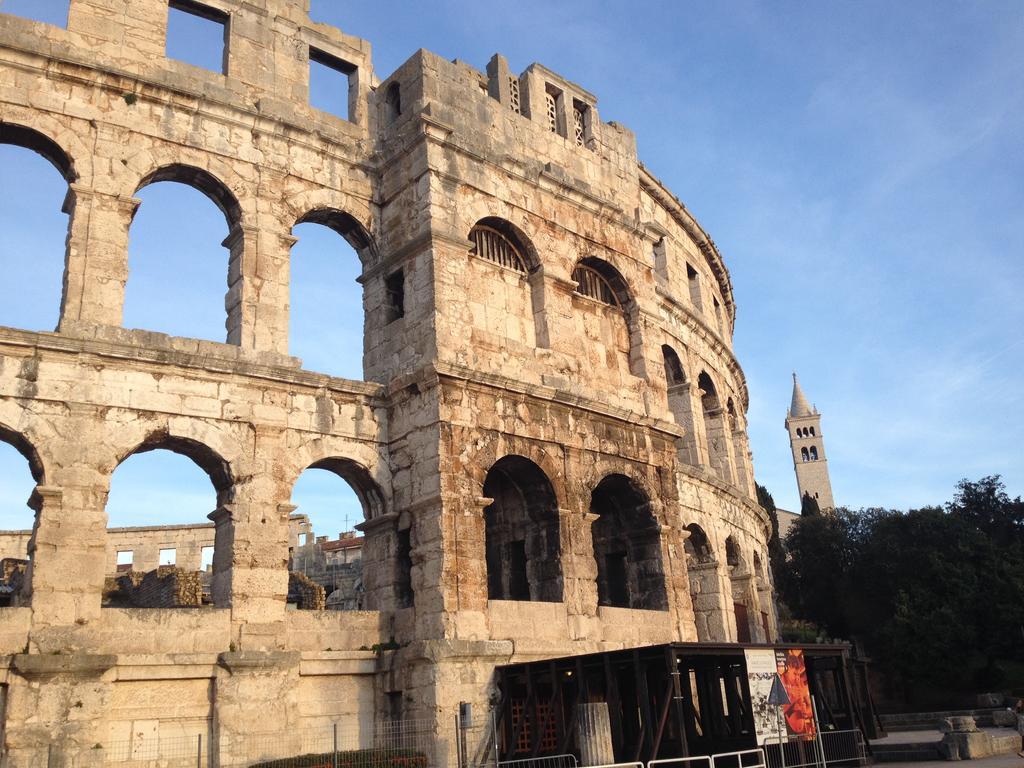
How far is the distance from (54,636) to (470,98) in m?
13.3

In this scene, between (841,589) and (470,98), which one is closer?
(470,98)

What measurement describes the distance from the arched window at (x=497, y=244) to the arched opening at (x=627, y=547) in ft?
16.9

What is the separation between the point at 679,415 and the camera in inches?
1063

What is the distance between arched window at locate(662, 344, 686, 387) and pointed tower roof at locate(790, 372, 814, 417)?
90.1m

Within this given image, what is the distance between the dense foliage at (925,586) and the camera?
→ 36062 millimetres

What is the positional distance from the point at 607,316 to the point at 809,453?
93.3 metres

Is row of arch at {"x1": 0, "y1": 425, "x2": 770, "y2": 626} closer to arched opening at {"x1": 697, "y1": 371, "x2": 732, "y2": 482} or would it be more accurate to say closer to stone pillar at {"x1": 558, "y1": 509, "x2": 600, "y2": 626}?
stone pillar at {"x1": 558, "y1": 509, "x2": 600, "y2": 626}

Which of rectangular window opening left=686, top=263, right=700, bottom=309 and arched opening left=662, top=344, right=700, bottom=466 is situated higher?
rectangular window opening left=686, top=263, right=700, bottom=309

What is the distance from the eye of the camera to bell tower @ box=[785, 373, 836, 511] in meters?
106

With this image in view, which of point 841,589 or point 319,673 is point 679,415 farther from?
point 841,589

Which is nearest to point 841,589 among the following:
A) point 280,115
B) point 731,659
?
point 731,659

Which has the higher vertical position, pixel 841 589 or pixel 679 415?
pixel 679 415

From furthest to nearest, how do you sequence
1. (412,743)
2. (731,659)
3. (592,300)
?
(592,300) → (731,659) → (412,743)

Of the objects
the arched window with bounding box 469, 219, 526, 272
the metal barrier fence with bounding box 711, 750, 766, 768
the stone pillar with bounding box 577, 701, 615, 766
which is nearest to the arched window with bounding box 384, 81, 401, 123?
the arched window with bounding box 469, 219, 526, 272
